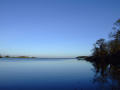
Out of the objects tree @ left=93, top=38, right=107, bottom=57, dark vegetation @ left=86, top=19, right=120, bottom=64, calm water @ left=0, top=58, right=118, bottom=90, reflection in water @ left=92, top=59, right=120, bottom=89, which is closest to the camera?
reflection in water @ left=92, top=59, right=120, bottom=89

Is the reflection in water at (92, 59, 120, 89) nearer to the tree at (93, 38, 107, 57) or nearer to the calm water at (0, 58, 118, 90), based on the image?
the calm water at (0, 58, 118, 90)

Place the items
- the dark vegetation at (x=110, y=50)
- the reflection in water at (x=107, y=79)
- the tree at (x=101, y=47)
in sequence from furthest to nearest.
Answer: the tree at (x=101, y=47)
the dark vegetation at (x=110, y=50)
the reflection in water at (x=107, y=79)

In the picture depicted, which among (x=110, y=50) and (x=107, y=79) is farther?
(x=110, y=50)

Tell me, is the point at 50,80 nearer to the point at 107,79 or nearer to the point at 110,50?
the point at 107,79

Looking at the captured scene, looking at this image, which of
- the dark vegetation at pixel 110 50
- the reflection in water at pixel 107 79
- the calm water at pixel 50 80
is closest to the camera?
the reflection in water at pixel 107 79

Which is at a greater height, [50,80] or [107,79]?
[107,79]

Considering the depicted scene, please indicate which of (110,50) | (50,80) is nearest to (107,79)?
(50,80)

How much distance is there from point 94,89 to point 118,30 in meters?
29.6

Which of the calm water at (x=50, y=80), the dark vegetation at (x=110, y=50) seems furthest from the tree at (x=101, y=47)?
the calm water at (x=50, y=80)

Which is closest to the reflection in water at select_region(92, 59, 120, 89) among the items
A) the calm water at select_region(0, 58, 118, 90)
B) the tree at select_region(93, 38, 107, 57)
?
the calm water at select_region(0, 58, 118, 90)

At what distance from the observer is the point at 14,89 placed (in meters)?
12.1

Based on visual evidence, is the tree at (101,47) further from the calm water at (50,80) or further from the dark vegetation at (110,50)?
the calm water at (50,80)

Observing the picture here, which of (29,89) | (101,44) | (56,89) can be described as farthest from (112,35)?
(29,89)

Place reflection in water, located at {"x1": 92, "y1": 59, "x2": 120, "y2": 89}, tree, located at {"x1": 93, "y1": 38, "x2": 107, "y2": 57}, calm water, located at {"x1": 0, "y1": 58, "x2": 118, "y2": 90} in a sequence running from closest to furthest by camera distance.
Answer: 1. reflection in water, located at {"x1": 92, "y1": 59, "x2": 120, "y2": 89}
2. calm water, located at {"x1": 0, "y1": 58, "x2": 118, "y2": 90}
3. tree, located at {"x1": 93, "y1": 38, "x2": 107, "y2": 57}
